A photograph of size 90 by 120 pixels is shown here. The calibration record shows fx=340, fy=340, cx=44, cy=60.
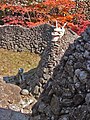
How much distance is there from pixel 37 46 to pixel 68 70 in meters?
9.61

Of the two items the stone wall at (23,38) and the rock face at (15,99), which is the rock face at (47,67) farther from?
the stone wall at (23,38)

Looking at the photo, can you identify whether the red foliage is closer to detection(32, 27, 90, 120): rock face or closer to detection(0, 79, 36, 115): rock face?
detection(0, 79, 36, 115): rock face

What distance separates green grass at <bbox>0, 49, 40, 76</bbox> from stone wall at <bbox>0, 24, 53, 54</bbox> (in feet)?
0.83

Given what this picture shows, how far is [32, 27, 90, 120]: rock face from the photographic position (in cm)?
364

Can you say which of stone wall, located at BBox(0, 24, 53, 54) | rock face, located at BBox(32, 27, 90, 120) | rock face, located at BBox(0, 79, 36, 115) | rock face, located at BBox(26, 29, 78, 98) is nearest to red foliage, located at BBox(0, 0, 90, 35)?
stone wall, located at BBox(0, 24, 53, 54)

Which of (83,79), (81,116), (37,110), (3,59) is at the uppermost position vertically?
(83,79)

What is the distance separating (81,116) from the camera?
354 centimetres

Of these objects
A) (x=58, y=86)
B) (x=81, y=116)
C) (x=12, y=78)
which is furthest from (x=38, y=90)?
(x=81, y=116)

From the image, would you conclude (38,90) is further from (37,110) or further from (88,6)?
(88,6)

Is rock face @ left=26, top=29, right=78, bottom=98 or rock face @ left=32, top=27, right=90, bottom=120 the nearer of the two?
rock face @ left=32, top=27, right=90, bottom=120

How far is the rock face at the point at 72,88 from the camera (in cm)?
364

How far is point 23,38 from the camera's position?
13797 mm

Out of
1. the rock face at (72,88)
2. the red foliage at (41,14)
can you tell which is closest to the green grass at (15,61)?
the red foliage at (41,14)

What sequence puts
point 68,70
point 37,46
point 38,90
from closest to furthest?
point 68,70 < point 38,90 < point 37,46
